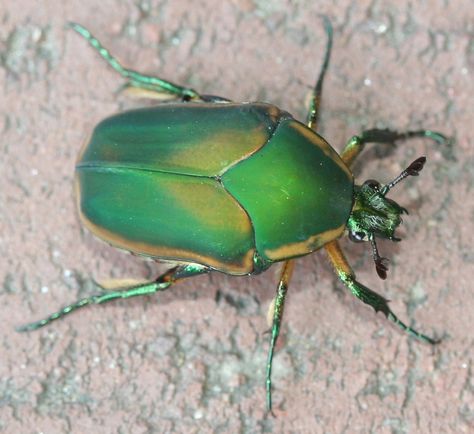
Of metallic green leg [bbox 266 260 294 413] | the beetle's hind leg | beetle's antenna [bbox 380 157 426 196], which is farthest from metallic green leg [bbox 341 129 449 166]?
the beetle's hind leg

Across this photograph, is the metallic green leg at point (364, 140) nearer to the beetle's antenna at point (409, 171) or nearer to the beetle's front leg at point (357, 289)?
the beetle's antenna at point (409, 171)

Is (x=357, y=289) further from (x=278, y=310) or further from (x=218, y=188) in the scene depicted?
(x=218, y=188)

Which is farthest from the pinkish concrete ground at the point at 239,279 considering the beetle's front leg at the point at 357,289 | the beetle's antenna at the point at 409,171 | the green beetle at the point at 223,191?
the beetle's antenna at the point at 409,171

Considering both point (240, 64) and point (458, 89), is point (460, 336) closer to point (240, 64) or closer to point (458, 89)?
point (458, 89)

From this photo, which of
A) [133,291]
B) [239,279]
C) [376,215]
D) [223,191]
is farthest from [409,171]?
[133,291]

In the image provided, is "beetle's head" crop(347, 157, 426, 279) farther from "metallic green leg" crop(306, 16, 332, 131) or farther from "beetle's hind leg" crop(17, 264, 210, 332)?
"beetle's hind leg" crop(17, 264, 210, 332)
